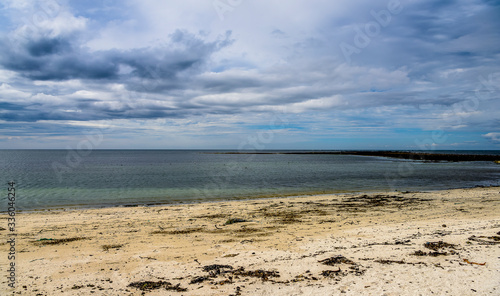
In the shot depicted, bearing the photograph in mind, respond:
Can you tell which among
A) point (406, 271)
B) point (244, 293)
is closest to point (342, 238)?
point (406, 271)

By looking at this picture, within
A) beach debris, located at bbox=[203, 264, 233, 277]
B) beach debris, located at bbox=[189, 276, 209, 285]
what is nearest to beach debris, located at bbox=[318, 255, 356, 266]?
beach debris, located at bbox=[203, 264, 233, 277]

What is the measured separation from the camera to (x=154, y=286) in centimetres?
703

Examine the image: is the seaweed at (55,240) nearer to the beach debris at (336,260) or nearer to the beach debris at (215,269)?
the beach debris at (215,269)

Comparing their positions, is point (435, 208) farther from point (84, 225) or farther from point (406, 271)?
point (84, 225)

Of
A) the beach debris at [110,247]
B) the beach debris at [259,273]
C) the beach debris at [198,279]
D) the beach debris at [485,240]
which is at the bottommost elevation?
the beach debris at [110,247]

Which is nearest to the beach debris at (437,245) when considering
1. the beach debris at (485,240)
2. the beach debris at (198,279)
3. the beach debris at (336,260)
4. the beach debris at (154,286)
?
the beach debris at (485,240)

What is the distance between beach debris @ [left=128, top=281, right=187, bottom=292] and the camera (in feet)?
22.6

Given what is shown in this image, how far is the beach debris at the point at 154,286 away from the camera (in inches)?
271

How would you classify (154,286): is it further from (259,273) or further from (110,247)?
(110,247)

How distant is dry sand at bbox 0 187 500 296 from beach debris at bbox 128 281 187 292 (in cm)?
4

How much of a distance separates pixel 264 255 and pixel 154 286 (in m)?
3.42

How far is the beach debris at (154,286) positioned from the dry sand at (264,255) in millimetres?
36

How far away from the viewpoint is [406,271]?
288 inches

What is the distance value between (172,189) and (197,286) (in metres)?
25.1
